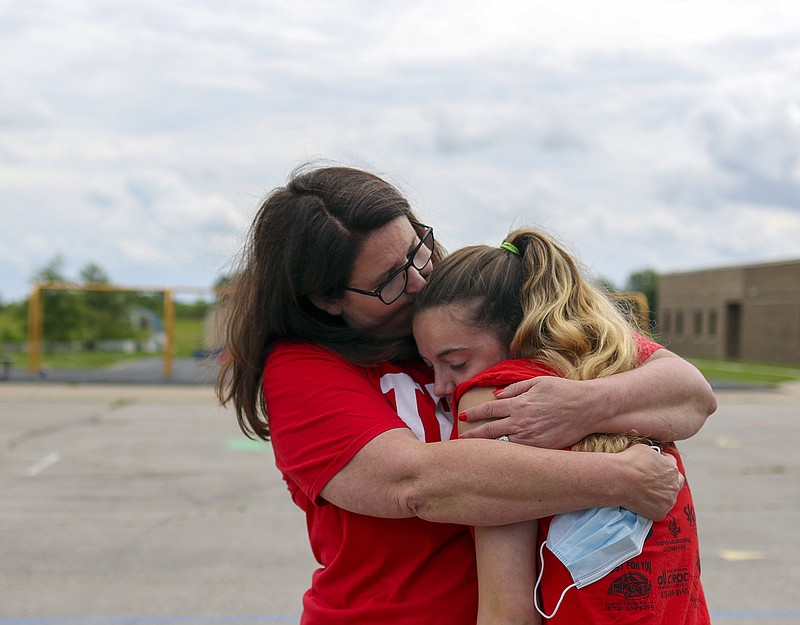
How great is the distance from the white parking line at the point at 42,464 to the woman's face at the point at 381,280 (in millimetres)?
7803

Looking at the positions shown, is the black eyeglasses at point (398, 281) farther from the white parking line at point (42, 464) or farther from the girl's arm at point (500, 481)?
the white parking line at point (42, 464)

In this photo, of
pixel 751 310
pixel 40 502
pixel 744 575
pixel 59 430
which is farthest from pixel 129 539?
pixel 751 310

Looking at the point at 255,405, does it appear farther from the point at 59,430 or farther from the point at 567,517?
the point at 59,430

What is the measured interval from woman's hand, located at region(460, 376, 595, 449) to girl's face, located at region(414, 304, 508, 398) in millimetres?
188

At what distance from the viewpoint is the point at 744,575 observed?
5.60 meters

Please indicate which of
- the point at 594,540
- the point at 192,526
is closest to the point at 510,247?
the point at 594,540

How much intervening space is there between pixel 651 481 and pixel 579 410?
0.17m

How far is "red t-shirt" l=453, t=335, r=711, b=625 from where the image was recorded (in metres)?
1.51

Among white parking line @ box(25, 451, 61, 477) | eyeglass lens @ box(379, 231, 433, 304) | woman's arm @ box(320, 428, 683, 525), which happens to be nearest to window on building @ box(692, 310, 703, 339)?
white parking line @ box(25, 451, 61, 477)

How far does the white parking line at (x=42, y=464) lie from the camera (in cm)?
886

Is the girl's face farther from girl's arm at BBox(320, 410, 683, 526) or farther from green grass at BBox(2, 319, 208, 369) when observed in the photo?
green grass at BBox(2, 319, 208, 369)

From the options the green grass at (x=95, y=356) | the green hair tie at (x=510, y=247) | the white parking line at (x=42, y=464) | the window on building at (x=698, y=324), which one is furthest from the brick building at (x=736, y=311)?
the green hair tie at (x=510, y=247)

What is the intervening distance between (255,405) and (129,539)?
4777 millimetres

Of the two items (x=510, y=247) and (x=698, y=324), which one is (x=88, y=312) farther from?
(x=698, y=324)
